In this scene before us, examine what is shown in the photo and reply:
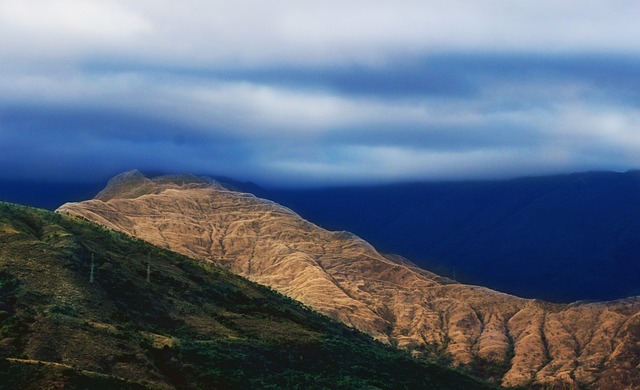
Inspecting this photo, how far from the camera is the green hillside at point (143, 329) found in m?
120

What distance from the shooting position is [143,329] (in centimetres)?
14325

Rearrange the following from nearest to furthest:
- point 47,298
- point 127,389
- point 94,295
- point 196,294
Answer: point 127,389, point 47,298, point 94,295, point 196,294

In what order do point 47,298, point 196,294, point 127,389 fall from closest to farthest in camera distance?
point 127,389, point 47,298, point 196,294

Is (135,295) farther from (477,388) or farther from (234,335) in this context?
(477,388)

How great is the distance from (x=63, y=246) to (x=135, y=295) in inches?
606

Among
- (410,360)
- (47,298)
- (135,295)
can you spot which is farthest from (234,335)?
(410,360)

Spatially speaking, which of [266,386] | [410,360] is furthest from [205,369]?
[410,360]

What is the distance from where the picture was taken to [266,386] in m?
133

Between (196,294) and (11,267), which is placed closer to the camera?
(11,267)

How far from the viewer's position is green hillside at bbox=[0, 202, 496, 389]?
393 feet

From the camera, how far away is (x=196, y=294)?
176500mm

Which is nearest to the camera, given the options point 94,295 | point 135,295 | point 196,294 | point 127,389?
point 127,389

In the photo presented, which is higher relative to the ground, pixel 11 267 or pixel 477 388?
pixel 11 267

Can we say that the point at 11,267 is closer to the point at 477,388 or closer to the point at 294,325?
the point at 294,325
